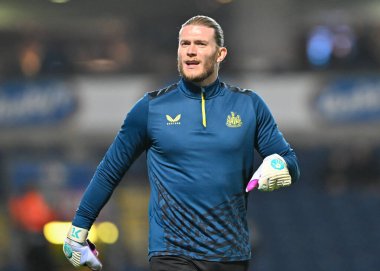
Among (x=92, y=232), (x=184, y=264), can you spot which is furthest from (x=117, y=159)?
(x=92, y=232)

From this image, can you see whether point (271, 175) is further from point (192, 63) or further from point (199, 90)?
point (192, 63)

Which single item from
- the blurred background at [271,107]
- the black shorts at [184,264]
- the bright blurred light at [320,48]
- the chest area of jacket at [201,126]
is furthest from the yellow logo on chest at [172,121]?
the bright blurred light at [320,48]

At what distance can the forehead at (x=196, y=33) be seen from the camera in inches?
227

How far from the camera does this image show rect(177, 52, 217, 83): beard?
18.8 ft

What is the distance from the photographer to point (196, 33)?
5.79m

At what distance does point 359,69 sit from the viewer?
21.1 m

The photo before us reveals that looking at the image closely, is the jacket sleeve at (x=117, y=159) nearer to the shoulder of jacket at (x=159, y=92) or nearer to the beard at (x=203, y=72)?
the shoulder of jacket at (x=159, y=92)

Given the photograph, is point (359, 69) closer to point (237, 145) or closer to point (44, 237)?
point (44, 237)

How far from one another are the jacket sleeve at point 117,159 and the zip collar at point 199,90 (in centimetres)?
22

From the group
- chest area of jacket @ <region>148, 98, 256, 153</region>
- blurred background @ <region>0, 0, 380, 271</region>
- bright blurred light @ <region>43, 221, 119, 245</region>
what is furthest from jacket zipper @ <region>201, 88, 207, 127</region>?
blurred background @ <region>0, 0, 380, 271</region>

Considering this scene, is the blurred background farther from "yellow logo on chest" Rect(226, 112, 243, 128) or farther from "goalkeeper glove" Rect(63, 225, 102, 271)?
"yellow logo on chest" Rect(226, 112, 243, 128)

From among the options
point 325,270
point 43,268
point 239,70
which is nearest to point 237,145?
point 43,268

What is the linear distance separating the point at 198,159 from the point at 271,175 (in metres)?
0.40

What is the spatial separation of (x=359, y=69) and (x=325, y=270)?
403 cm
